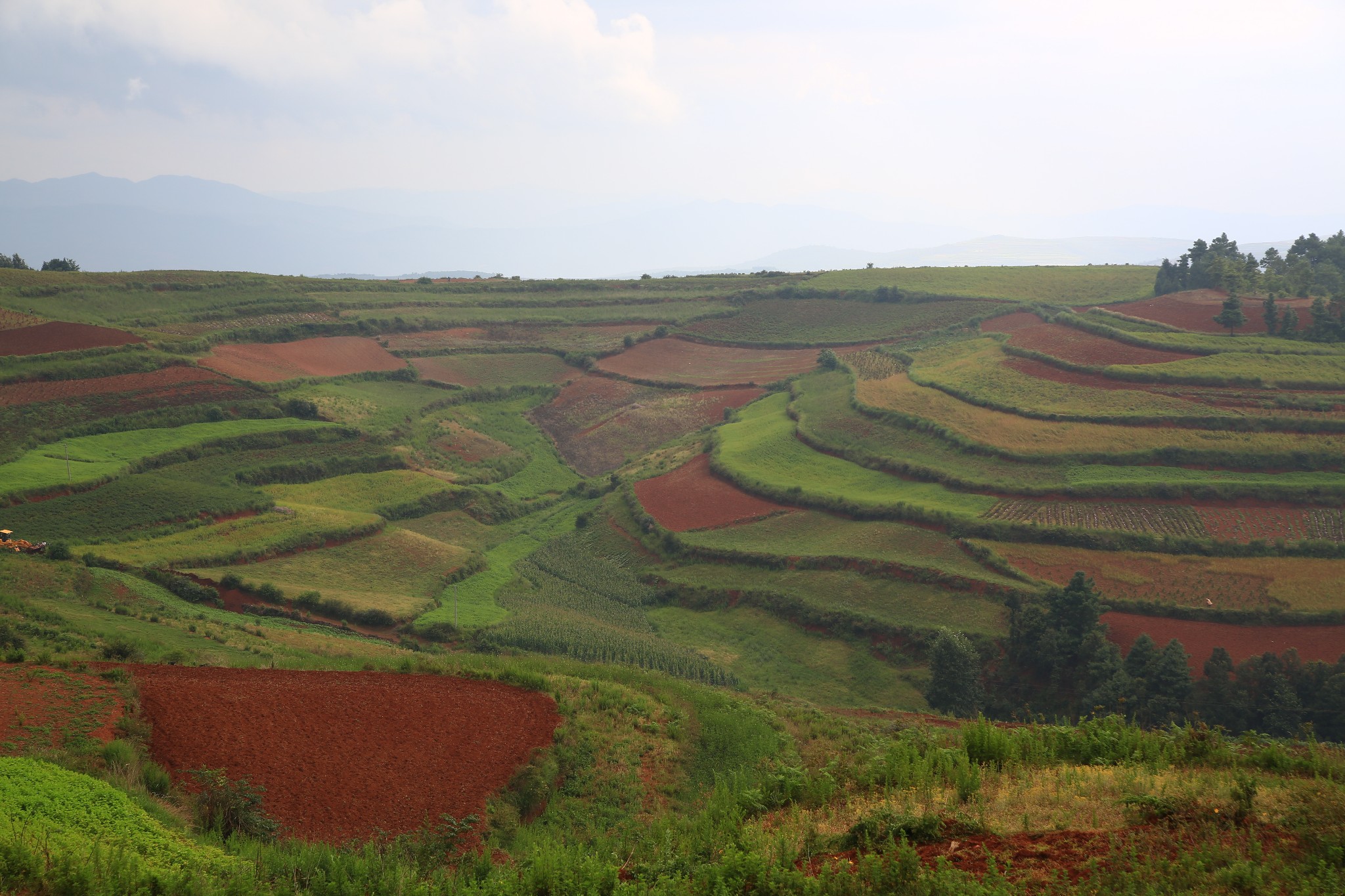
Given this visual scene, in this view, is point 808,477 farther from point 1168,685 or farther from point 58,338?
point 58,338

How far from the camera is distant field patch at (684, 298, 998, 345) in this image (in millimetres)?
90062

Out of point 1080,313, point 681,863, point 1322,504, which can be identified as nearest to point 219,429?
point 681,863

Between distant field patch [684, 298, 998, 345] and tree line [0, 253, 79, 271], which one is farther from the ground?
tree line [0, 253, 79, 271]

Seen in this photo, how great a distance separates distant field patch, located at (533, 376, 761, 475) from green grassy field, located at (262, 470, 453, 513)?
15.8 m

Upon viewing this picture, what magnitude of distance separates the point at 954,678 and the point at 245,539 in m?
34.0

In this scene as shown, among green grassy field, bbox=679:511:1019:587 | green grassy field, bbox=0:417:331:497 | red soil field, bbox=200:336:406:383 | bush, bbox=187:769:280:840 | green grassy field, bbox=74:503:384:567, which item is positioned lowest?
green grassy field, bbox=679:511:1019:587

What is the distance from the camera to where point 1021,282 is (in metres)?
99.1

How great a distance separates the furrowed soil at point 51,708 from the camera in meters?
15.3

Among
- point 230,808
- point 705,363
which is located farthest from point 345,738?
point 705,363

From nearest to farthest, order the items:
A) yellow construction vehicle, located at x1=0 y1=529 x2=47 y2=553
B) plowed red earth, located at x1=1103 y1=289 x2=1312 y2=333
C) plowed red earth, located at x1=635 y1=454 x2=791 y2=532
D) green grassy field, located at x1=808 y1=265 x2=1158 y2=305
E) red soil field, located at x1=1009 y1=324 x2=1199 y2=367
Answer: yellow construction vehicle, located at x1=0 y1=529 x2=47 y2=553
plowed red earth, located at x1=635 y1=454 x2=791 y2=532
red soil field, located at x1=1009 y1=324 x2=1199 y2=367
plowed red earth, located at x1=1103 y1=289 x2=1312 y2=333
green grassy field, located at x1=808 y1=265 x2=1158 y2=305

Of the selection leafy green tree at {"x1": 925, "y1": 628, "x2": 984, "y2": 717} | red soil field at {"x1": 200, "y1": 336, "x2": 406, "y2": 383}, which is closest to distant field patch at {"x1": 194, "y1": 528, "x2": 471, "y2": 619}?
leafy green tree at {"x1": 925, "y1": 628, "x2": 984, "y2": 717}

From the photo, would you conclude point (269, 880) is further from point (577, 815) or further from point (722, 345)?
point (722, 345)

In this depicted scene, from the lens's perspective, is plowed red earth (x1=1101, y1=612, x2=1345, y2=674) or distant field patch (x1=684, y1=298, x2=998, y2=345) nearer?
plowed red earth (x1=1101, y1=612, x2=1345, y2=674)

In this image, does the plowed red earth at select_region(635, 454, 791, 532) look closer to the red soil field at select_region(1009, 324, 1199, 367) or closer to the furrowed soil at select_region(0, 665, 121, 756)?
the red soil field at select_region(1009, 324, 1199, 367)
